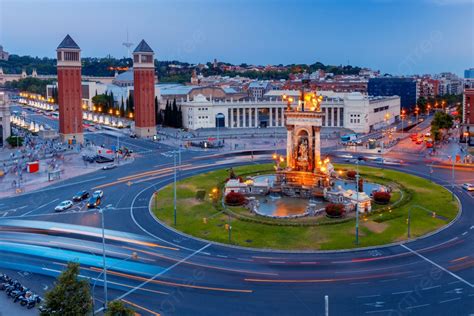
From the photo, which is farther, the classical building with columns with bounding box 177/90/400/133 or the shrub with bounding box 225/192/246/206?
the classical building with columns with bounding box 177/90/400/133

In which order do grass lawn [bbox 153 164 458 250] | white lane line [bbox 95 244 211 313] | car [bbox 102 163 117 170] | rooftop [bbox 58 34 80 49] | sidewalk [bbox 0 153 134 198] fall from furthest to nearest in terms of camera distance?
rooftop [bbox 58 34 80 49] → car [bbox 102 163 117 170] → sidewalk [bbox 0 153 134 198] → grass lawn [bbox 153 164 458 250] → white lane line [bbox 95 244 211 313]

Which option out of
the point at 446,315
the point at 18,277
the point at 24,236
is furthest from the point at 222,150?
the point at 446,315

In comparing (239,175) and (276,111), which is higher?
(276,111)

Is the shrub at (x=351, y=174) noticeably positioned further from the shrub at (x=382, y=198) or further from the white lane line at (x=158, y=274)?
the white lane line at (x=158, y=274)

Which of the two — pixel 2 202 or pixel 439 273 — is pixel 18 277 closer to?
pixel 2 202

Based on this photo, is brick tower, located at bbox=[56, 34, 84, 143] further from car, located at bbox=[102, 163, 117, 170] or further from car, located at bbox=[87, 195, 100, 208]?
car, located at bbox=[87, 195, 100, 208]

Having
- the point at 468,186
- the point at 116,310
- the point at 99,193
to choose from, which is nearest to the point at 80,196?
the point at 99,193

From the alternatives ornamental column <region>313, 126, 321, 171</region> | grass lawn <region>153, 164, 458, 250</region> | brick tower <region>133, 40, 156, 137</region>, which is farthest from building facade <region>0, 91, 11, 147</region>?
ornamental column <region>313, 126, 321, 171</region>
